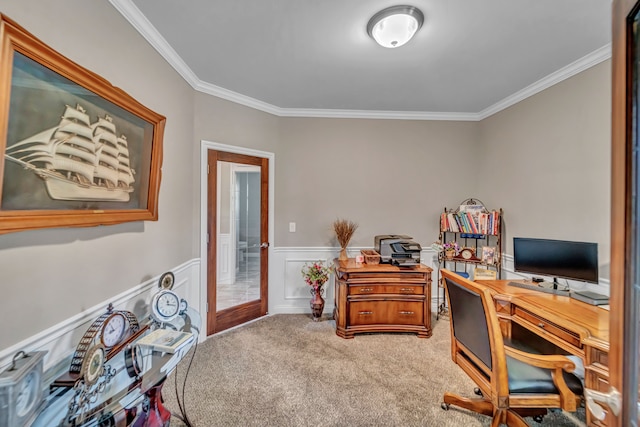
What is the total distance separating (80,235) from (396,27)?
223 centimetres

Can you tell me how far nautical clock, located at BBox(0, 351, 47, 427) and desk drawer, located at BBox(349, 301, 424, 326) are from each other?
2.41 m

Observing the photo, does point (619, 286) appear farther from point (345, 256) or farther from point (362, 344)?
point (345, 256)

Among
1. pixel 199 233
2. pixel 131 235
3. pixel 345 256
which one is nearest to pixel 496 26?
pixel 345 256

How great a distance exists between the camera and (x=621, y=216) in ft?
2.23

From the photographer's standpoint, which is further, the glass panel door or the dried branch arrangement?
the dried branch arrangement

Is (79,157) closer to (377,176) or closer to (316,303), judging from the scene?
(316,303)

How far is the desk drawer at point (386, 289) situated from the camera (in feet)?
9.53

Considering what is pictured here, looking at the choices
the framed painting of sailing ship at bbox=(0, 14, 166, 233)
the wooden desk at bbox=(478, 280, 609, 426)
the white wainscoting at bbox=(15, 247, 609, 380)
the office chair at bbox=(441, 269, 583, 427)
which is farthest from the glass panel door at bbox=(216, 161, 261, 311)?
the wooden desk at bbox=(478, 280, 609, 426)

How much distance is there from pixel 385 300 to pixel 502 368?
5.06ft

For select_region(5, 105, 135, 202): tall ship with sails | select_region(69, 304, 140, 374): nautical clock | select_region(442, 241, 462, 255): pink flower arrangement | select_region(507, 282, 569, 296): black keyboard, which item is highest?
select_region(5, 105, 135, 202): tall ship with sails

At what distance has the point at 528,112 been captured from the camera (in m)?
2.80

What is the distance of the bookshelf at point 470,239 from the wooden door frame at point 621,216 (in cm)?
243

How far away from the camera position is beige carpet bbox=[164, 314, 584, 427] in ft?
5.91

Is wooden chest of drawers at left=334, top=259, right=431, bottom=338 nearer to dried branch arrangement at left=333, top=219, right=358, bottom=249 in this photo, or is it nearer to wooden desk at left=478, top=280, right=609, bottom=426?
dried branch arrangement at left=333, top=219, right=358, bottom=249
